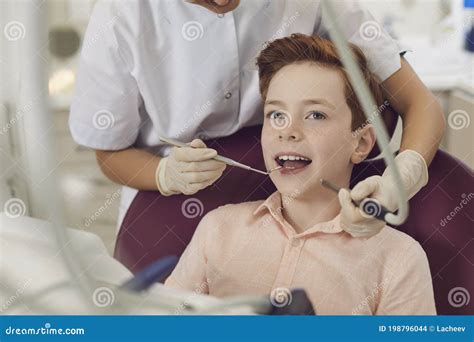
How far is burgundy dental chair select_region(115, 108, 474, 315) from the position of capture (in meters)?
1.04

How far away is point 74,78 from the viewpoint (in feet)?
3.52

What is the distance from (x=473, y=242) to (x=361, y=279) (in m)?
0.20

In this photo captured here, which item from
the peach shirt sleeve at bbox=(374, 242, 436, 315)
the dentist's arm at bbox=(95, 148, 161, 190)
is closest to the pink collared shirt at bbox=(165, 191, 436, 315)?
the peach shirt sleeve at bbox=(374, 242, 436, 315)

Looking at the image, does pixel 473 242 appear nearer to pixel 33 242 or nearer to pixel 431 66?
pixel 431 66

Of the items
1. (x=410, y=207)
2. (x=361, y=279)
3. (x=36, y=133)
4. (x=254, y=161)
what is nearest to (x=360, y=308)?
(x=361, y=279)

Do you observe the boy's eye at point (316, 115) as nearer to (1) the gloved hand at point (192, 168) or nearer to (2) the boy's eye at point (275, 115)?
(2) the boy's eye at point (275, 115)

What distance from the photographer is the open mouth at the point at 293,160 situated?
1032 mm

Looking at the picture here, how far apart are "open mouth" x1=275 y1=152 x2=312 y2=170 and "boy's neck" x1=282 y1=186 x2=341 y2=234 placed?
44mm

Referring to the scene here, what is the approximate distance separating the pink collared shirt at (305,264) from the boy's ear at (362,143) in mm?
96

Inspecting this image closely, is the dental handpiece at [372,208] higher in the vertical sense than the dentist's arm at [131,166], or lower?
higher

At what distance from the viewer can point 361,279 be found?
1021 mm

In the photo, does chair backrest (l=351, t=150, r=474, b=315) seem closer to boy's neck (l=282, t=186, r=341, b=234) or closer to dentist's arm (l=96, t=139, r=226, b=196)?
boy's neck (l=282, t=186, r=341, b=234)

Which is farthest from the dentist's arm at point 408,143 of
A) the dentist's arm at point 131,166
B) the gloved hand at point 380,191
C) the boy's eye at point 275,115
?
the dentist's arm at point 131,166

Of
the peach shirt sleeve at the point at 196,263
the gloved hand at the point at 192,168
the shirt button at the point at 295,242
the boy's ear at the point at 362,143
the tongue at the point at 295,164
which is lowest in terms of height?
the peach shirt sleeve at the point at 196,263
